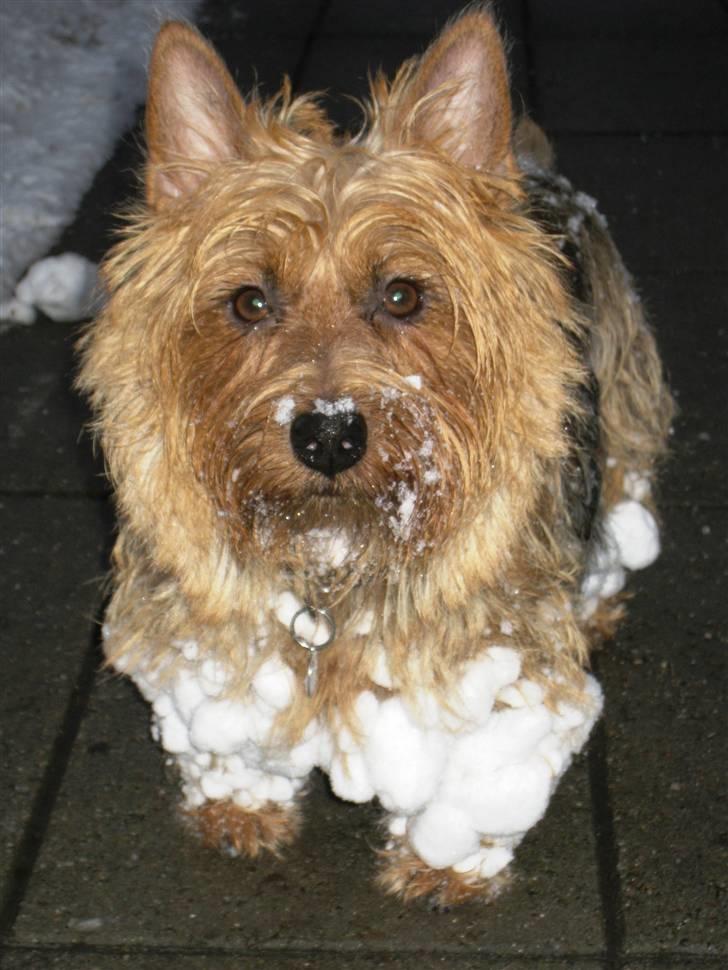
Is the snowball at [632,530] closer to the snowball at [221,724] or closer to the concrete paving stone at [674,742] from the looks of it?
the concrete paving stone at [674,742]

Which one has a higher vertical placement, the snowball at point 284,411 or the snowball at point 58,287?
the snowball at point 284,411

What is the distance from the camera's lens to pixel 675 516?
17.7ft

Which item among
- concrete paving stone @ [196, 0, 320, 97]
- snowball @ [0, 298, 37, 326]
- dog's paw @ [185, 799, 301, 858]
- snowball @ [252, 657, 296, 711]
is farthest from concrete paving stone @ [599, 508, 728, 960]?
concrete paving stone @ [196, 0, 320, 97]

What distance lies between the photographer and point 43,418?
6008mm

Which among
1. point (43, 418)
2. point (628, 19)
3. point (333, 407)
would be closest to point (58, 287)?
point (43, 418)

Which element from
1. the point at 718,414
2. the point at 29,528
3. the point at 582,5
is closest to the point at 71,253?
the point at 29,528

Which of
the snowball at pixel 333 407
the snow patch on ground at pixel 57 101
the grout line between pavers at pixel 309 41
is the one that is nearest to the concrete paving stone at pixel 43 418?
the snow patch on ground at pixel 57 101

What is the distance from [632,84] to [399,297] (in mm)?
6176

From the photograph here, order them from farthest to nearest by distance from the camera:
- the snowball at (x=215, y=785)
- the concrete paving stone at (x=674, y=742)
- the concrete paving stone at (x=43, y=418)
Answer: the concrete paving stone at (x=43, y=418)
the snowball at (x=215, y=785)
the concrete paving stone at (x=674, y=742)

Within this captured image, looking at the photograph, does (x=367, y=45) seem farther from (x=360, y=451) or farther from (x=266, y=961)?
(x=266, y=961)

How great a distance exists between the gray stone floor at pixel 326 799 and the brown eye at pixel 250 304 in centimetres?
108

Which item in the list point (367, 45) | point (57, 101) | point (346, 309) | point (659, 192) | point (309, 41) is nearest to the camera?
point (346, 309)

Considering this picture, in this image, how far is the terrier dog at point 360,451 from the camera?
10.8ft

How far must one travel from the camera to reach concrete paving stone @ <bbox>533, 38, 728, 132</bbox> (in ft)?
27.7
